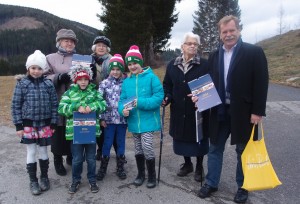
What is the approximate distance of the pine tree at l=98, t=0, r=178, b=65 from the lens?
21016 millimetres

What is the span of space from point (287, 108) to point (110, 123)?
6.36m

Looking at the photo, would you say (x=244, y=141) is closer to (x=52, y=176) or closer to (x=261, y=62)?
(x=261, y=62)

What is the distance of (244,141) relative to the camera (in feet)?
11.6

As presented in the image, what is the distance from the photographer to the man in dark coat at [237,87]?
Answer: 3.39 metres

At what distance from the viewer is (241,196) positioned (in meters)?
3.67

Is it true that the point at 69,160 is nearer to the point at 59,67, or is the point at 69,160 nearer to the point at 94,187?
the point at 94,187

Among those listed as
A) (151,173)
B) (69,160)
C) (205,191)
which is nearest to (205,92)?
(205,191)

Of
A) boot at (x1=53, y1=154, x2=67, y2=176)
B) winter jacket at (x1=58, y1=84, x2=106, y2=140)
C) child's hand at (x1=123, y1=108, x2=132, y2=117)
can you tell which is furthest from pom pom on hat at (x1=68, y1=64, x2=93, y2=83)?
boot at (x1=53, y1=154, x2=67, y2=176)

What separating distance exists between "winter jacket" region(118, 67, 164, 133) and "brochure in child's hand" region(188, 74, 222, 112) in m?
0.47

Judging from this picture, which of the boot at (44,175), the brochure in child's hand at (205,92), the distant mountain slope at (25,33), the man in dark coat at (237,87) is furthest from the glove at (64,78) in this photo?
the distant mountain slope at (25,33)

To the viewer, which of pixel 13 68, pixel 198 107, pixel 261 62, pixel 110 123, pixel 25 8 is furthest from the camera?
pixel 25 8

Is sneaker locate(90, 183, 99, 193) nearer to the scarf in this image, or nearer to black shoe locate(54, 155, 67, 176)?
black shoe locate(54, 155, 67, 176)

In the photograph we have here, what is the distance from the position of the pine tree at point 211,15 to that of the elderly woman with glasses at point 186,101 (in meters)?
39.1

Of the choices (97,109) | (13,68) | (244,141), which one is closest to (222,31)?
(244,141)
